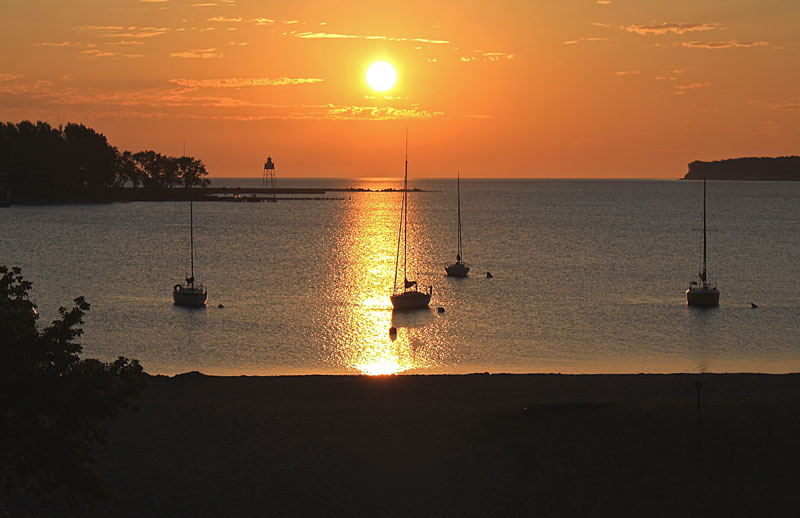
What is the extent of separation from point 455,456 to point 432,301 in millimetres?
41184

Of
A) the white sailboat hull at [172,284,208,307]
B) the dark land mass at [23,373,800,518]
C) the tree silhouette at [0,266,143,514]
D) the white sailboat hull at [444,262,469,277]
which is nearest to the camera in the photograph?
the tree silhouette at [0,266,143,514]

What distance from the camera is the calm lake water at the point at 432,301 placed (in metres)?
41.8

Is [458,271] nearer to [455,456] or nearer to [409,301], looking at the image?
[409,301]

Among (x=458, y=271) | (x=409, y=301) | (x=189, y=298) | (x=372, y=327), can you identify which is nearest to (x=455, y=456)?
(x=372, y=327)

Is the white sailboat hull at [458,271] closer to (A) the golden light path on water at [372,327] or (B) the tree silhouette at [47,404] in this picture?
(A) the golden light path on water at [372,327]

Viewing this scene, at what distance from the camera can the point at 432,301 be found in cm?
6253

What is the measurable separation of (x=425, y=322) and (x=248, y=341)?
41.3 feet

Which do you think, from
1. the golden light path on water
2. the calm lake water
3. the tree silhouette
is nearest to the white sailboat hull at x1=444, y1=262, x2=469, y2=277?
the calm lake water

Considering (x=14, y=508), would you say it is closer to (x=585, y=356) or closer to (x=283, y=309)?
(x=585, y=356)

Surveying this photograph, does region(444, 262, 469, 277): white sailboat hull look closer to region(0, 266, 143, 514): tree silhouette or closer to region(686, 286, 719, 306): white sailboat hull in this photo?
region(686, 286, 719, 306): white sailboat hull

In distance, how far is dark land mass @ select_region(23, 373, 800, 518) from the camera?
61.1 feet

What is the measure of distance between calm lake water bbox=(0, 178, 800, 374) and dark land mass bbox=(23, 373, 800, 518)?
12.7m

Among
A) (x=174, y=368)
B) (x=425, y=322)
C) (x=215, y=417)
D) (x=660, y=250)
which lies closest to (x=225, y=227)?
(x=660, y=250)

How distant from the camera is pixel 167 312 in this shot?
5509 centimetres
